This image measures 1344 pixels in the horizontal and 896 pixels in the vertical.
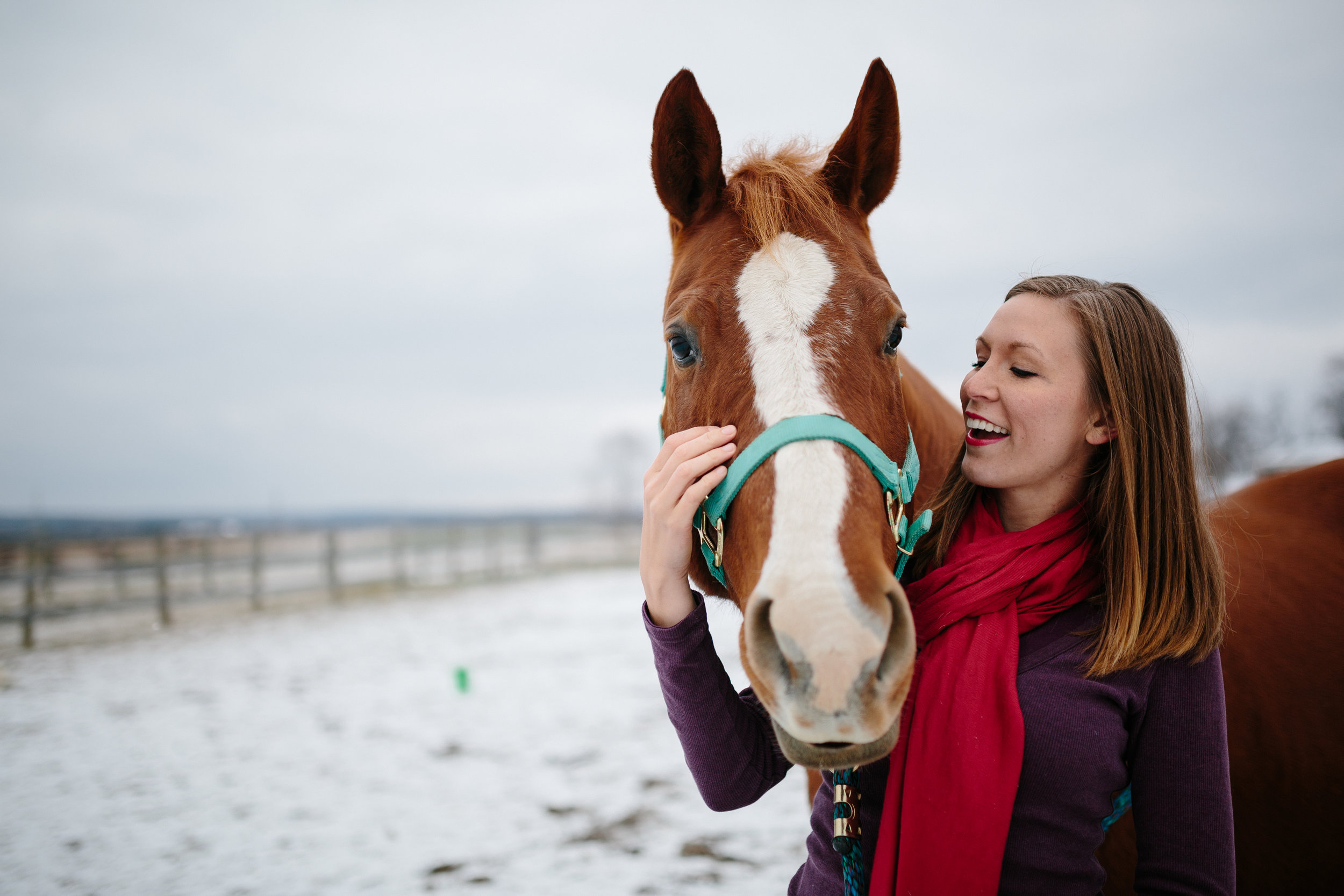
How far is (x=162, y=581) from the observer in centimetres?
1220

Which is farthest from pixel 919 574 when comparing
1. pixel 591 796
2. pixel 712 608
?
pixel 712 608

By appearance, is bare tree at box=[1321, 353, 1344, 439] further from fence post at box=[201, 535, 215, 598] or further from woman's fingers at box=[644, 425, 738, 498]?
fence post at box=[201, 535, 215, 598]

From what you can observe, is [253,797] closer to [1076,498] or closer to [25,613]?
[1076,498]

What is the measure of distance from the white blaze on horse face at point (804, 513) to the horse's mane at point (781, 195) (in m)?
0.08

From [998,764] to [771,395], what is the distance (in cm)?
83

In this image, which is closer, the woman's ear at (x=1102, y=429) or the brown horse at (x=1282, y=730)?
the woman's ear at (x=1102, y=429)

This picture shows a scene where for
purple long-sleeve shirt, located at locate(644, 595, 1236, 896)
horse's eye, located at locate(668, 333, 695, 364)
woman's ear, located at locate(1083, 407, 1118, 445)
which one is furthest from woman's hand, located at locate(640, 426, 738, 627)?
woman's ear, located at locate(1083, 407, 1118, 445)

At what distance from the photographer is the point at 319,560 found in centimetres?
1491

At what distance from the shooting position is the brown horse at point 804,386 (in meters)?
1.08

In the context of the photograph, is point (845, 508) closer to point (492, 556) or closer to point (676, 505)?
point (676, 505)

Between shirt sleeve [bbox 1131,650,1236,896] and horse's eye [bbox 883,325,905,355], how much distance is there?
2.82 ft

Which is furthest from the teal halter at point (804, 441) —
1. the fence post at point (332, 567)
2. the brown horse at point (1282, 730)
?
the fence post at point (332, 567)

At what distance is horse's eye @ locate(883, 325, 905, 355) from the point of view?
158 centimetres

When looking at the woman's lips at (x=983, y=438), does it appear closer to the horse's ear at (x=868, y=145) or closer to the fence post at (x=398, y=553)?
the horse's ear at (x=868, y=145)
